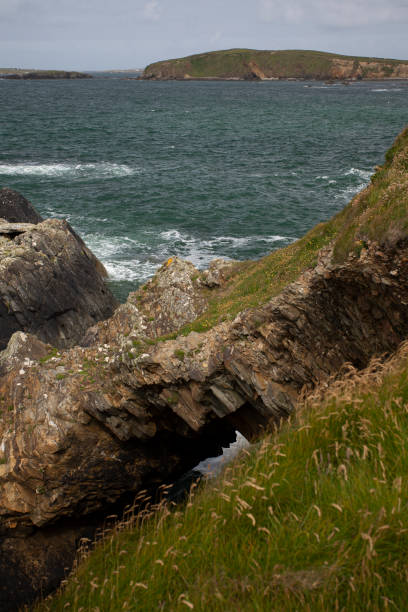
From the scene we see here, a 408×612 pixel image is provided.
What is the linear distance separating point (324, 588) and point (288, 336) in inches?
351

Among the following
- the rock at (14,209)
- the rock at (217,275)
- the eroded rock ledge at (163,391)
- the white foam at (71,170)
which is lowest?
the eroded rock ledge at (163,391)

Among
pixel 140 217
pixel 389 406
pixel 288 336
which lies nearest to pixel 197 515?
Result: pixel 389 406

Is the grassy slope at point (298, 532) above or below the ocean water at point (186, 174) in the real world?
below

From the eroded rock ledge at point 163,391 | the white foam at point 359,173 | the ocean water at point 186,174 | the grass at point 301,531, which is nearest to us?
the grass at point 301,531

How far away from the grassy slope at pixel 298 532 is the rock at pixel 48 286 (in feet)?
54.7

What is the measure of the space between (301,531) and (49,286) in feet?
72.9

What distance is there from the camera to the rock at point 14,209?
3297 centimetres

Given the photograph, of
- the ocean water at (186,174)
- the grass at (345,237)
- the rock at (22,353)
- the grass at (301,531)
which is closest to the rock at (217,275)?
the grass at (345,237)

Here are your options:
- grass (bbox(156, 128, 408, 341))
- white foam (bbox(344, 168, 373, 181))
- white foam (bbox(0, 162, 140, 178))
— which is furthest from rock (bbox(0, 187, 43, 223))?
white foam (bbox(344, 168, 373, 181))

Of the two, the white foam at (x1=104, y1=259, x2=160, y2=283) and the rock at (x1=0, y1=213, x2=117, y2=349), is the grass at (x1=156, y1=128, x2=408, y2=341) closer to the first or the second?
the rock at (x1=0, y1=213, x2=117, y2=349)

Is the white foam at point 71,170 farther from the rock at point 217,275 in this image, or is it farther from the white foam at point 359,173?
the rock at point 217,275

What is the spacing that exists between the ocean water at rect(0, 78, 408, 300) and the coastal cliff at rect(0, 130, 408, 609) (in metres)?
17.4

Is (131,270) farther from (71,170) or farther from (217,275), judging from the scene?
(71,170)

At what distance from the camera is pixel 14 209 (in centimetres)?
3338
